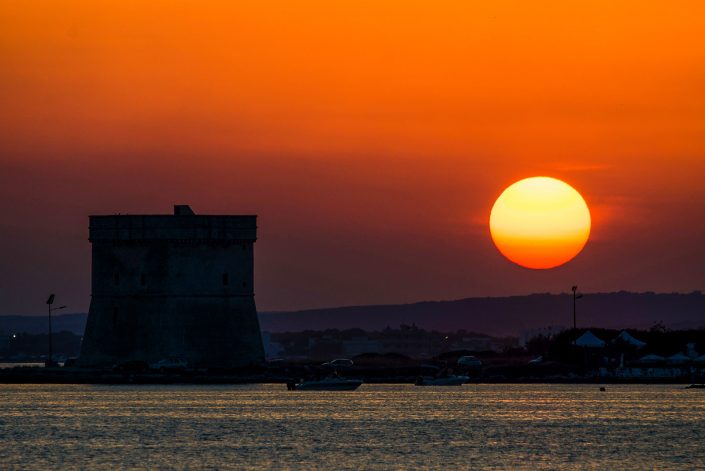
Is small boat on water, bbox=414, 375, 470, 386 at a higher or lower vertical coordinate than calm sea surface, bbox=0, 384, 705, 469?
higher

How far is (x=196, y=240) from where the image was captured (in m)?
98.9

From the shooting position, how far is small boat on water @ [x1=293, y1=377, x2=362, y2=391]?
324 ft

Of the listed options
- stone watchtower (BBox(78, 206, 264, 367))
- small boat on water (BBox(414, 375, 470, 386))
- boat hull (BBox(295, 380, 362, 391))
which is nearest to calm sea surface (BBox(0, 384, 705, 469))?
boat hull (BBox(295, 380, 362, 391))

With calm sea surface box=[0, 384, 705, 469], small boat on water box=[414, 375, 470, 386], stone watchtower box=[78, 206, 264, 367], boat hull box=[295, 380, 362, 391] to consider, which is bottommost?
calm sea surface box=[0, 384, 705, 469]

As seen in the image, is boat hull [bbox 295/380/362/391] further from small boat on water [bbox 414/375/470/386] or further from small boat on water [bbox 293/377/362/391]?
small boat on water [bbox 414/375/470/386]

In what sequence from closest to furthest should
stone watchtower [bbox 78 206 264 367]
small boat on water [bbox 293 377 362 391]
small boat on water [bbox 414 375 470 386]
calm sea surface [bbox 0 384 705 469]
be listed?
calm sea surface [bbox 0 384 705 469], small boat on water [bbox 293 377 362 391], stone watchtower [bbox 78 206 264 367], small boat on water [bbox 414 375 470 386]

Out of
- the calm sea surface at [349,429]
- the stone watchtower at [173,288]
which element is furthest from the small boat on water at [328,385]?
the stone watchtower at [173,288]

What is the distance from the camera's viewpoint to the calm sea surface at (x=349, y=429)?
185ft

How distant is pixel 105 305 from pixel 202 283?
6009mm

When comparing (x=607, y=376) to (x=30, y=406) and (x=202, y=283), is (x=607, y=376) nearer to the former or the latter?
(x=202, y=283)

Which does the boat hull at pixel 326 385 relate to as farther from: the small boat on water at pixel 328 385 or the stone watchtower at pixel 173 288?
the stone watchtower at pixel 173 288

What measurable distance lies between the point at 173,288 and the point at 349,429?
3325cm

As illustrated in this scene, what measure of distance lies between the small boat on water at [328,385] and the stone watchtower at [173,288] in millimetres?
5079

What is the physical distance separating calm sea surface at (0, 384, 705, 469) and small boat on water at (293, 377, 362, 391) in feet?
5.10
